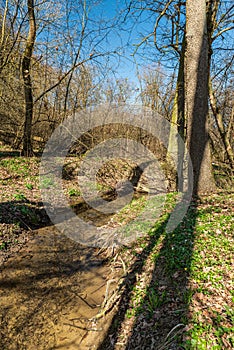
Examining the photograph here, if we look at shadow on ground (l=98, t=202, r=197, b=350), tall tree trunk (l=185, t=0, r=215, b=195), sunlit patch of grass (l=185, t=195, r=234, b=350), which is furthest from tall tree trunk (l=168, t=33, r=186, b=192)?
shadow on ground (l=98, t=202, r=197, b=350)

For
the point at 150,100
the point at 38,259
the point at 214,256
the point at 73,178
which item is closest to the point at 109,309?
the point at 214,256

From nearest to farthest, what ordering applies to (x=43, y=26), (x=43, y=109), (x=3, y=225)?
(x=3, y=225), (x=43, y=26), (x=43, y=109)

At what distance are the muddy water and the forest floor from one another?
1 cm

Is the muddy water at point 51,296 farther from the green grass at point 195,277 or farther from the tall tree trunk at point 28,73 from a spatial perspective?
the tall tree trunk at point 28,73

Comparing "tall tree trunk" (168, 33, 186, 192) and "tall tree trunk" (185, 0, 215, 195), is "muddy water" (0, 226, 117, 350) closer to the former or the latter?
"tall tree trunk" (168, 33, 186, 192)

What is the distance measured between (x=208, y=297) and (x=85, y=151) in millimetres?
8398

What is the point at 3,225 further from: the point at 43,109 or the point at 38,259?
A: the point at 43,109

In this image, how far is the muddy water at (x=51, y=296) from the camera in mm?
3029

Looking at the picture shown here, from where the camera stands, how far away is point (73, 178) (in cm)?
966

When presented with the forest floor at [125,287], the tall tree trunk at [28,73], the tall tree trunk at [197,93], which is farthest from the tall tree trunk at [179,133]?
the tall tree trunk at [28,73]

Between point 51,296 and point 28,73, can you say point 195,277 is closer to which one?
point 51,296

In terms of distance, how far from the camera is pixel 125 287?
360 cm

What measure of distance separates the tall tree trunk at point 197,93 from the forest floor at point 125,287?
0.63 meters

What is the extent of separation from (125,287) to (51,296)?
3.80ft
